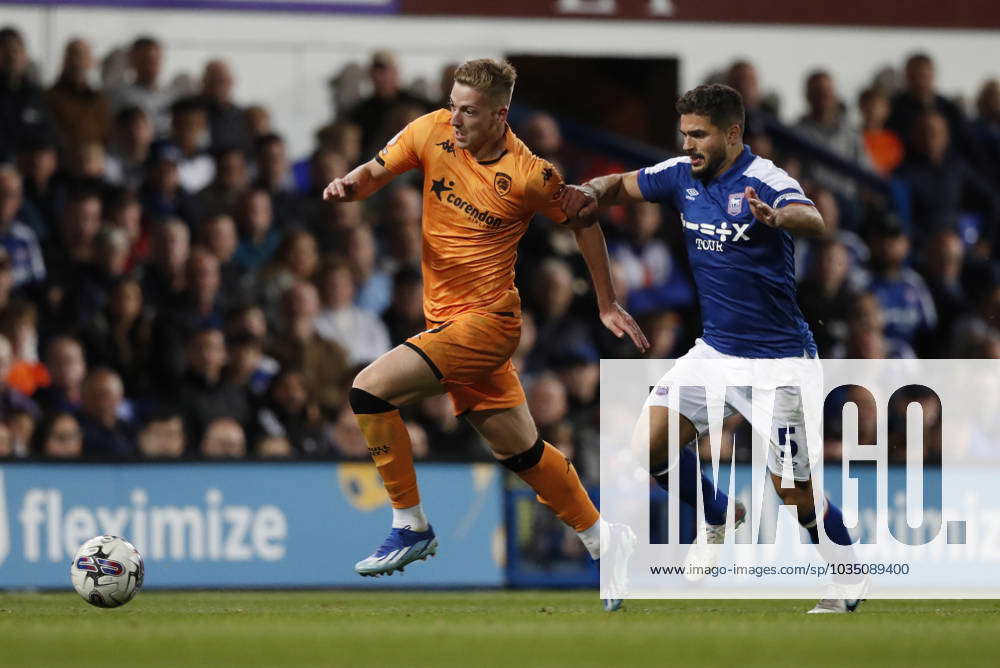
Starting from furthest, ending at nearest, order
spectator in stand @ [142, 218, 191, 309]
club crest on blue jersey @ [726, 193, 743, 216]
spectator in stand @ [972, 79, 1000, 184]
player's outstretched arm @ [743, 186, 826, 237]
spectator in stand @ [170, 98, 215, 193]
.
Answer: spectator in stand @ [972, 79, 1000, 184]
spectator in stand @ [170, 98, 215, 193]
spectator in stand @ [142, 218, 191, 309]
club crest on blue jersey @ [726, 193, 743, 216]
player's outstretched arm @ [743, 186, 826, 237]

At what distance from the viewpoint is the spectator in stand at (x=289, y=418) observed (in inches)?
479

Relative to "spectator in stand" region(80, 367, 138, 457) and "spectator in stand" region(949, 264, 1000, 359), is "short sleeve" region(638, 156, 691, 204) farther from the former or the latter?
"spectator in stand" region(949, 264, 1000, 359)

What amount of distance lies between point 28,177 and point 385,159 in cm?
531

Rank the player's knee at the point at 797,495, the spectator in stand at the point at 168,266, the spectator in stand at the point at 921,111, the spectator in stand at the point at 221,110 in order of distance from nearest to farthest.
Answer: the player's knee at the point at 797,495
the spectator in stand at the point at 168,266
the spectator in stand at the point at 221,110
the spectator in stand at the point at 921,111

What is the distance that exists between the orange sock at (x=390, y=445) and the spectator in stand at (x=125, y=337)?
446cm

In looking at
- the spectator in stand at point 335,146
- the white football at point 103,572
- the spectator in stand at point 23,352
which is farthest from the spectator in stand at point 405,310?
the white football at point 103,572

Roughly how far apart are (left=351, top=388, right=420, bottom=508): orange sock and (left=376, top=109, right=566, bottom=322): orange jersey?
0.55 meters

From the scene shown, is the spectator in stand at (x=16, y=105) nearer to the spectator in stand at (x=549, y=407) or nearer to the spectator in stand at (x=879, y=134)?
the spectator in stand at (x=549, y=407)

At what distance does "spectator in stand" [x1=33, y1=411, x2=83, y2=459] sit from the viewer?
11617mm

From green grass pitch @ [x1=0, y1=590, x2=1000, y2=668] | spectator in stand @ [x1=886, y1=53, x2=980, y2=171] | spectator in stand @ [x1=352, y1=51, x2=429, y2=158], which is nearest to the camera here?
green grass pitch @ [x1=0, y1=590, x2=1000, y2=668]

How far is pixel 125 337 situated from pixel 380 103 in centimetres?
290

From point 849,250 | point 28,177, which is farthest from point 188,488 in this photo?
point 849,250

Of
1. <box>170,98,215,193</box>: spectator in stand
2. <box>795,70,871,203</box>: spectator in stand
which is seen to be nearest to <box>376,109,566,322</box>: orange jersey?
<box>170,98,215,193</box>: spectator in stand

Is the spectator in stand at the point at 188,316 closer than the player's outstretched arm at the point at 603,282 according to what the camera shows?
No
